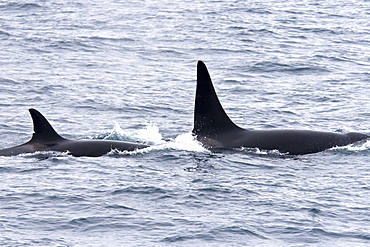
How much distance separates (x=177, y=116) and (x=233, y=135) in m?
4.98

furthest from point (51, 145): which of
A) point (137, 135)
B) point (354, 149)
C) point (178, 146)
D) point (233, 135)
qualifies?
point (354, 149)

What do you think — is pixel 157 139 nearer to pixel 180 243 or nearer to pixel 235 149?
pixel 235 149

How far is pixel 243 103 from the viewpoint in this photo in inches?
914

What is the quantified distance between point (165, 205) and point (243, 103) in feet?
36.2

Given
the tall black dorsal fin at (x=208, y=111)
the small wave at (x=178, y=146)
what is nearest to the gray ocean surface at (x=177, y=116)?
the small wave at (x=178, y=146)

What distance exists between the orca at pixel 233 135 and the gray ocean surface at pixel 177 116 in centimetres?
31

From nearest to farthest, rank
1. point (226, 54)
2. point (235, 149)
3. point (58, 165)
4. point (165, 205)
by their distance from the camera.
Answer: point (165, 205)
point (58, 165)
point (235, 149)
point (226, 54)

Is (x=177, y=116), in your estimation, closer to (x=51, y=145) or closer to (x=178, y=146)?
(x=178, y=146)

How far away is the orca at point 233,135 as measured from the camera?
53.5 feet

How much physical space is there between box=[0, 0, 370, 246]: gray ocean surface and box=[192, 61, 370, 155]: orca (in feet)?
1.02

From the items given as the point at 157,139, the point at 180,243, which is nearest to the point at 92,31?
the point at 157,139

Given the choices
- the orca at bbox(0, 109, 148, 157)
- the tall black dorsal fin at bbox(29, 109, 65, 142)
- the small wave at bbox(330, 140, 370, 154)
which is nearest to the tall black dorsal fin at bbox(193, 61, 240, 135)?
the orca at bbox(0, 109, 148, 157)

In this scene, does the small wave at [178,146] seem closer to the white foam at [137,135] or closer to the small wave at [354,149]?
the white foam at [137,135]

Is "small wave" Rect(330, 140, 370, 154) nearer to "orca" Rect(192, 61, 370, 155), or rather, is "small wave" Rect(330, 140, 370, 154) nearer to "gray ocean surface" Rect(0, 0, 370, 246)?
"gray ocean surface" Rect(0, 0, 370, 246)
